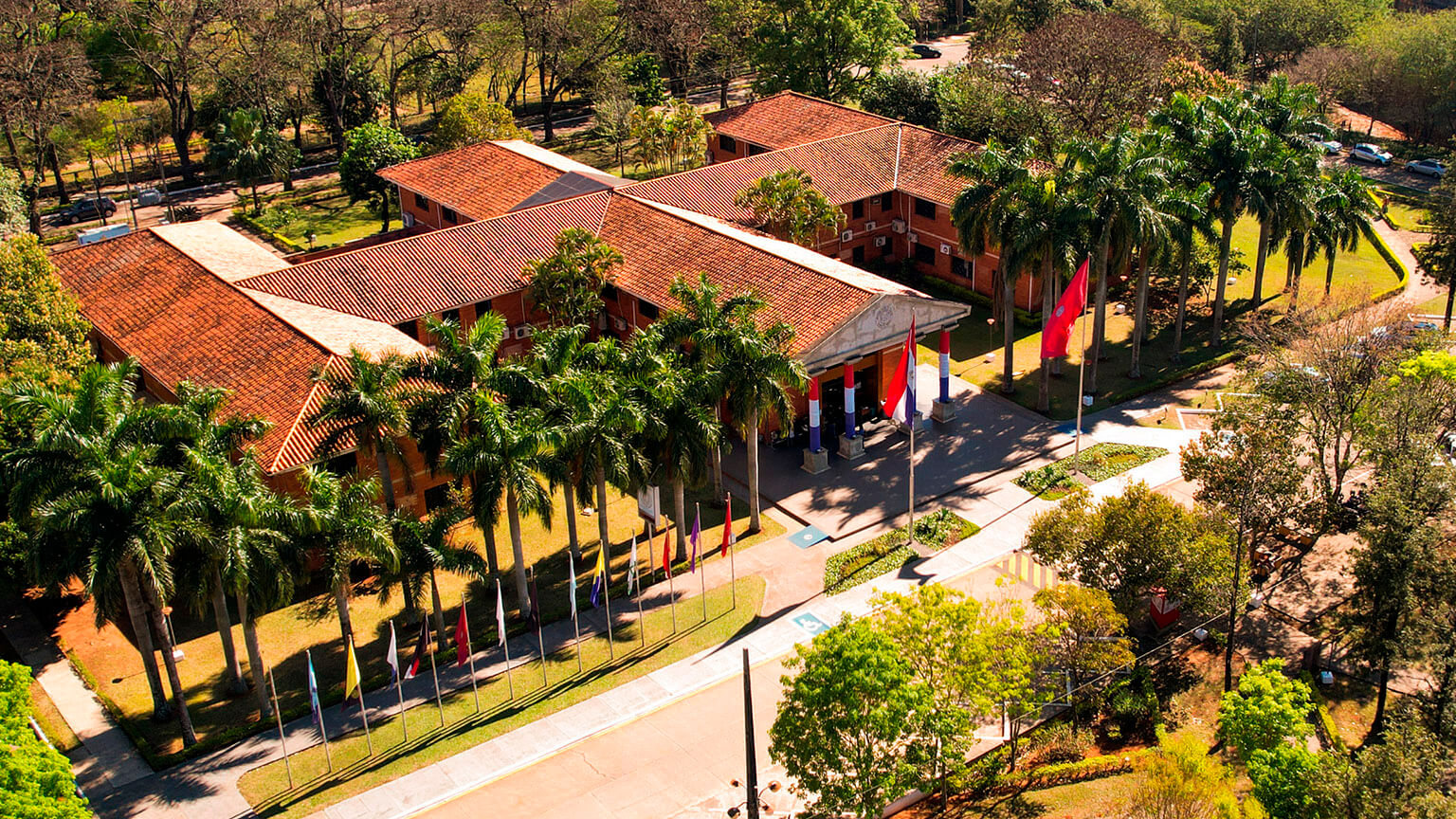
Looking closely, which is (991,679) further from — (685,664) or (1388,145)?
(1388,145)

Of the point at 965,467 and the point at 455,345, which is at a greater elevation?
the point at 455,345

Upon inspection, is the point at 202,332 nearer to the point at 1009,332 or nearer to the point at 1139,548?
the point at 1009,332

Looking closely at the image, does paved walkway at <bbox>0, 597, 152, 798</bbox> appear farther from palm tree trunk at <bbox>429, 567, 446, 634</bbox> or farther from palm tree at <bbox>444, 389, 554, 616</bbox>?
palm tree at <bbox>444, 389, 554, 616</bbox>

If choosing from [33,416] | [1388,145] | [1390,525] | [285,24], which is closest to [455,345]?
[33,416]

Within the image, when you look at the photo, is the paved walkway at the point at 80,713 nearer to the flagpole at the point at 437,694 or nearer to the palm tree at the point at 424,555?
the flagpole at the point at 437,694

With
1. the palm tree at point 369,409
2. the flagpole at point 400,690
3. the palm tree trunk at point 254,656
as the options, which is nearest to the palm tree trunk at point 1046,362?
the palm tree at point 369,409
